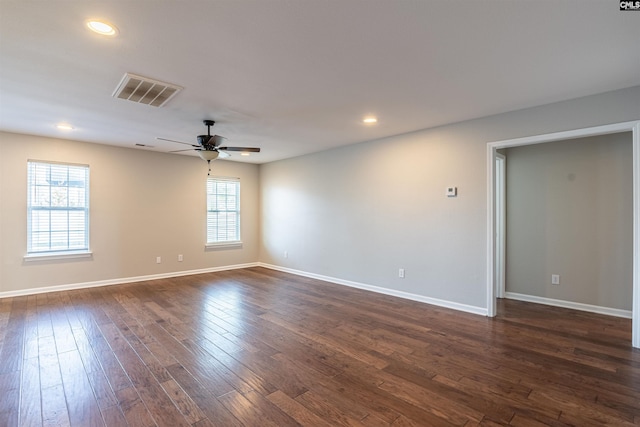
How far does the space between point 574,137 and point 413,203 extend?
6.69ft

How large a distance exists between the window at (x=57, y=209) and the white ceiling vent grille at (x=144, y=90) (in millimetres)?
3112

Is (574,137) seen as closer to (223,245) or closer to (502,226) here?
(502,226)

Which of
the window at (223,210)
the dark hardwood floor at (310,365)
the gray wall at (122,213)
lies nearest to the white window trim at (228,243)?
the window at (223,210)

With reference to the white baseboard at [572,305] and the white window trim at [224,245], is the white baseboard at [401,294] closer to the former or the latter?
the white baseboard at [572,305]

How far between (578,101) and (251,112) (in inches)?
146

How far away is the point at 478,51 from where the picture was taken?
237cm

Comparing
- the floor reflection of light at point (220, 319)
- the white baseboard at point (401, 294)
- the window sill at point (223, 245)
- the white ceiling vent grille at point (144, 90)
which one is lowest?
the floor reflection of light at point (220, 319)

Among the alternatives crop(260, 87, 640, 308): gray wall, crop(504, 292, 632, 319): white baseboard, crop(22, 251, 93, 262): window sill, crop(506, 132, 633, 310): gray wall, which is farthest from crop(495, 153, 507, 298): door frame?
crop(22, 251, 93, 262): window sill

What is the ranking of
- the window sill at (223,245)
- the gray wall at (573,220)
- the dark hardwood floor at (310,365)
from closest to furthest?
the dark hardwood floor at (310,365), the gray wall at (573,220), the window sill at (223,245)

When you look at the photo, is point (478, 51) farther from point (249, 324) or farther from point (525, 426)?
point (249, 324)

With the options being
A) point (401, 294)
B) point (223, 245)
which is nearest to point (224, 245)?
point (223, 245)

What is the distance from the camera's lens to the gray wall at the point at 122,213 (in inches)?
190

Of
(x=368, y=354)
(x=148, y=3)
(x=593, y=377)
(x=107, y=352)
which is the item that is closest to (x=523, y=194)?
(x=593, y=377)

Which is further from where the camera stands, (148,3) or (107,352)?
(107,352)
